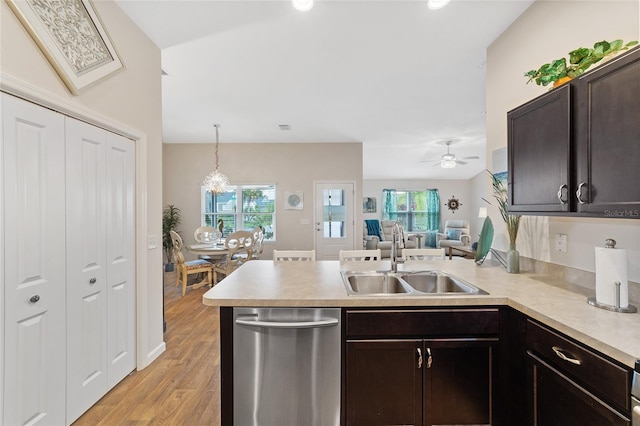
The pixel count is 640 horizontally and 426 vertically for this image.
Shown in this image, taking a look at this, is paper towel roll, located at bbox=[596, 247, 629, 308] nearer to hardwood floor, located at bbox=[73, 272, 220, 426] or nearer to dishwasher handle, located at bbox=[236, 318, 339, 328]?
dishwasher handle, located at bbox=[236, 318, 339, 328]

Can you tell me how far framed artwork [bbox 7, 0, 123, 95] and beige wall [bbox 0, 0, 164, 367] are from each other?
0.05m

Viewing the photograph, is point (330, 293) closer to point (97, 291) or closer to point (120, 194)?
point (97, 291)

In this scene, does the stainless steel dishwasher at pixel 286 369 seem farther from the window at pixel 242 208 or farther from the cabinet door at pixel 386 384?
the window at pixel 242 208

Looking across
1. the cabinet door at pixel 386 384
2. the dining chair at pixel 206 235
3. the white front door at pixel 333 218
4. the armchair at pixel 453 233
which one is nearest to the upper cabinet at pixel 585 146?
the cabinet door at pixel 386 384

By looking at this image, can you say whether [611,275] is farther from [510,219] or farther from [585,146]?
[510,219]

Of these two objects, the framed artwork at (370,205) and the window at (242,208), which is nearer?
the window at (242,208)

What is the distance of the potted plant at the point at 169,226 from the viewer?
20.5 ft

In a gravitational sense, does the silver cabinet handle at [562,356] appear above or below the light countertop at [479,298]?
below

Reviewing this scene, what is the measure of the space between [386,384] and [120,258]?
2.11m

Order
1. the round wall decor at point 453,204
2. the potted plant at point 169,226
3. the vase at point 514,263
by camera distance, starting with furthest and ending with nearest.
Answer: the round wall decor at point 453,204 < the potted plant at point 169,226 < the vase at point 514,263

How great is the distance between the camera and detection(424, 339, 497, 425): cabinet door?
57.7 inches

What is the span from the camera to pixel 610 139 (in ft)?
3.77

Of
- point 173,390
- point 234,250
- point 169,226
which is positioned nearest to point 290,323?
point 173,390

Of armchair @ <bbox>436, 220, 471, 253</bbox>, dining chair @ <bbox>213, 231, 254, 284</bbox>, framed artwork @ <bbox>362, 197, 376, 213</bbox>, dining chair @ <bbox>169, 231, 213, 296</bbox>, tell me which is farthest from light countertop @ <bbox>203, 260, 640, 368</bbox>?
framed artwork @ <bbox>362, 197, 376, 213</bbox>
